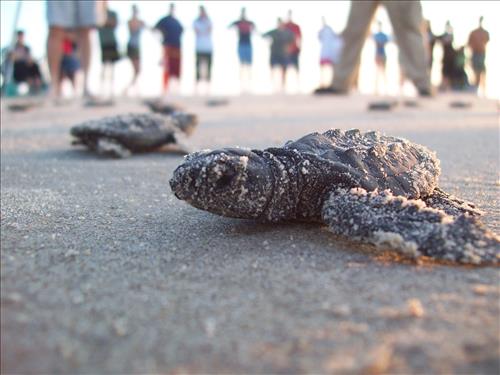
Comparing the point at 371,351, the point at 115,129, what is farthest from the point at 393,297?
the point at 115,129

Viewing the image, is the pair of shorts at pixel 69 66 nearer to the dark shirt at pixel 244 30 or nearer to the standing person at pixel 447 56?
the dark shirt at pixel 244 30

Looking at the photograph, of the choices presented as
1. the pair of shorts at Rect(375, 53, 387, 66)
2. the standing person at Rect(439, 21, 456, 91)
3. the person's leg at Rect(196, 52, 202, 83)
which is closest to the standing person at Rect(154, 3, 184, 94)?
the person's leg at Rect(196, 52, 202, 83)

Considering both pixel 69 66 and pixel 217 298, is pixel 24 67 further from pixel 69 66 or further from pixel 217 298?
pixel 217 298

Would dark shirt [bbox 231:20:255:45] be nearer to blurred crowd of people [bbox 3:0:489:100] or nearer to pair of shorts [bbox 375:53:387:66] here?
blurred crowd of people [bbox 3:0:489:100]

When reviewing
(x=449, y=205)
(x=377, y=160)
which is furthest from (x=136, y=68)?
(x=449, y=205)

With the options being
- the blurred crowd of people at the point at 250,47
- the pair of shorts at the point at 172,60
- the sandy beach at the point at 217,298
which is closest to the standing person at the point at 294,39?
the blurred crowd of people at the point at 250,47

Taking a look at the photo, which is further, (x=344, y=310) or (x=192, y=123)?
(x=192, y=123)

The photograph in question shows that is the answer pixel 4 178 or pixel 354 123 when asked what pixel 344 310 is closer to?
pixel 4 178
